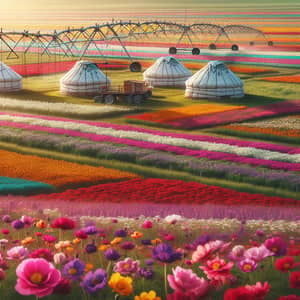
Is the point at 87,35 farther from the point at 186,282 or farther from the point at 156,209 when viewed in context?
the point at 186,282

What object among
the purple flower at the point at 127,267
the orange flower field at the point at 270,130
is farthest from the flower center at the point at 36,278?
the orange flower field at the point at 270,130

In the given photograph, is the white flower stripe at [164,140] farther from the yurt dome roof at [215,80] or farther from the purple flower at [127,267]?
the purple flower at [127,267]

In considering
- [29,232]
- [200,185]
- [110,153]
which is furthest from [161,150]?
[29,232]

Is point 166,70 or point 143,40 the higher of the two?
point 143,40

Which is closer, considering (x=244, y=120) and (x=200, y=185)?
(x=200, y=185)

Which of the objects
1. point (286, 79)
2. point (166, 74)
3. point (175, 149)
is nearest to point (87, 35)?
point (166, 74)

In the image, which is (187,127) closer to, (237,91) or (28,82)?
(237,91)

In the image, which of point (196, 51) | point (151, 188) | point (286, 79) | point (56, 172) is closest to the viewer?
point (151, 188)

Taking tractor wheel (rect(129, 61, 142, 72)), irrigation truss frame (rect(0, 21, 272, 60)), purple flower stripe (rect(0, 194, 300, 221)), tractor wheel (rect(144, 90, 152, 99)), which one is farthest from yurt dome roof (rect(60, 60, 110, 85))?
purple flower stripe (rect(0, 194, 300, 221))
